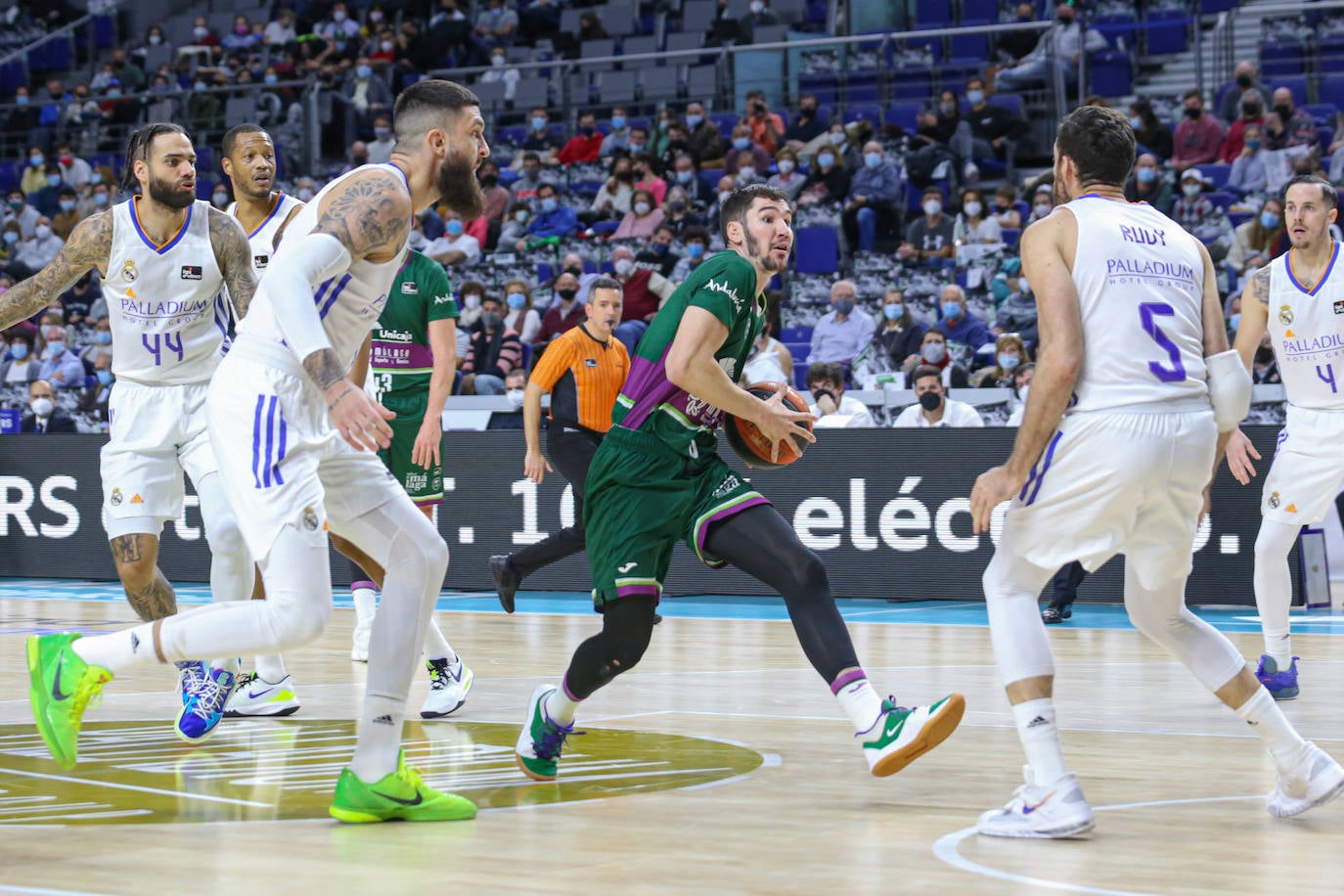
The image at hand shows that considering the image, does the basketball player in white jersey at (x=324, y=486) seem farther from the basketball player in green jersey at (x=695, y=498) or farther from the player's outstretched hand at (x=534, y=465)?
the player's outstretched hand at (x=534, y=465)

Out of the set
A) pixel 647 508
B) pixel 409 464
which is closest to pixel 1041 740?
pixel 647 508

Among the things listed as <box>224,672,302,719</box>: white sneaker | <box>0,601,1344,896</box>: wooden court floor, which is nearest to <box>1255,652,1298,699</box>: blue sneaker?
<box>0,601,1344,896</box>: wooden court floor

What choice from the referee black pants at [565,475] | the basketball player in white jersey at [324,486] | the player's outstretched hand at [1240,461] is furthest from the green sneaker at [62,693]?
the referee black pants at [565,475]

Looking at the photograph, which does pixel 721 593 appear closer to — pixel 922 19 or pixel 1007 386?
pixel 1007 386

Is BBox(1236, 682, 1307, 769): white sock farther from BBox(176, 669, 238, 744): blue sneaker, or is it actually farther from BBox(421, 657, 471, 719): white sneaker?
BBox(176, 669, 238, 744): blue sneaker

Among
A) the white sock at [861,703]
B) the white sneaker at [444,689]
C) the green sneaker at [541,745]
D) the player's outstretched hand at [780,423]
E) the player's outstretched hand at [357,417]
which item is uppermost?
the player's outstretched hand at [357,417]

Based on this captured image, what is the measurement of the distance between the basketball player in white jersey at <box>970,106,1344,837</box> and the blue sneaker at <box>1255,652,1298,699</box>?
8.89 feet

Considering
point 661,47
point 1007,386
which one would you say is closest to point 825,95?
point 661,47

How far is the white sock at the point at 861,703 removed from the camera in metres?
5.07

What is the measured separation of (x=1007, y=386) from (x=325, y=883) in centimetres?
1045

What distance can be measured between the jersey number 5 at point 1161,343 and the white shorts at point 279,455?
2157 mm

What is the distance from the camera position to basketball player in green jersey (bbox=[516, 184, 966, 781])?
5246 millimetres

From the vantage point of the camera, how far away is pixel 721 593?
12.5 m

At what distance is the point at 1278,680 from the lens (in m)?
7.32
